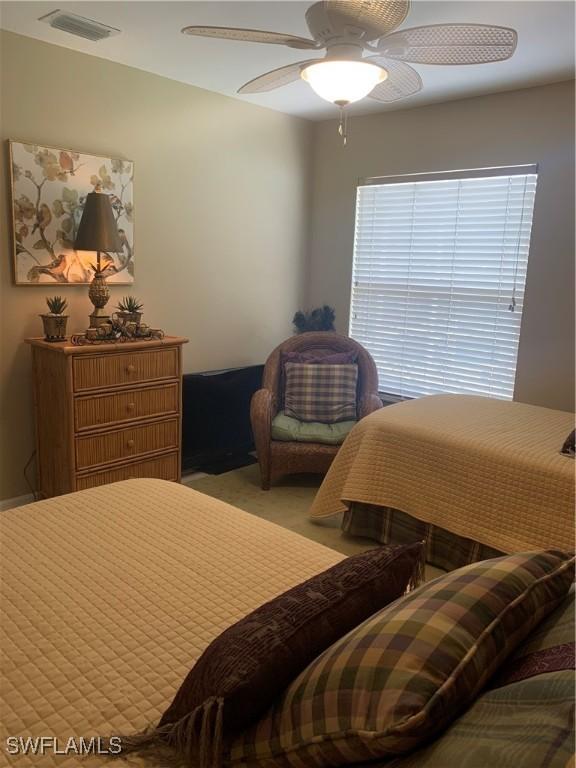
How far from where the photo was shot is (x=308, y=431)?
379 cm

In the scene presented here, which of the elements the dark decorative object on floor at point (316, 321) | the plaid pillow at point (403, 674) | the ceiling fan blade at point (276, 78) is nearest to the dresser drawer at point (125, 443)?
the dark decorative object on floor at point (316, 321)

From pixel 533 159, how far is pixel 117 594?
3.52 meters

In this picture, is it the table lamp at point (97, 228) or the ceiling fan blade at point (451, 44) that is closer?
the ceiling fan blade at point (451, 44)

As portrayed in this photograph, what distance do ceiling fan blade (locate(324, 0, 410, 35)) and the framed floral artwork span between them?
1909 mm

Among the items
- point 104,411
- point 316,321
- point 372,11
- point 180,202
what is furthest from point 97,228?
point 316,321

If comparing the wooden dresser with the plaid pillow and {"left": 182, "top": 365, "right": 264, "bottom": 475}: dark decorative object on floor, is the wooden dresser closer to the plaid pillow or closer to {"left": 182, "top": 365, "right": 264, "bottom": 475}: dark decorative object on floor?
{"left": 182, "top": 365, "right": 264, "bottom": 475}: dark decorative object on floor

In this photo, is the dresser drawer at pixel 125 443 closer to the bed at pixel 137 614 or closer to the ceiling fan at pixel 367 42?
the bed at pixel 137 614

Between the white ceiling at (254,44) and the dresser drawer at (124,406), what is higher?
the white ceiling at (254,44)

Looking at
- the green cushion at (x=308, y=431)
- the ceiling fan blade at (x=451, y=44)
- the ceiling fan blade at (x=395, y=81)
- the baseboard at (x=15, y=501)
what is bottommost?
the baseboard at (x=15, y=501)

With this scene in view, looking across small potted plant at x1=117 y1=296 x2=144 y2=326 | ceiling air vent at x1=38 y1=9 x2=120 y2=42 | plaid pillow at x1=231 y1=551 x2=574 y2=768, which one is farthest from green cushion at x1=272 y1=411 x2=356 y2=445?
plaid pillow at x1=231 y1=551 x2=574 y2=768

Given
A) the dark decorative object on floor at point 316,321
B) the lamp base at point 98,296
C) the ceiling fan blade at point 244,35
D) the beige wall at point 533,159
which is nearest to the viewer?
the ceiling fan blade at point 244,35

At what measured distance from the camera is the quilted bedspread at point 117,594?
1.07 meters

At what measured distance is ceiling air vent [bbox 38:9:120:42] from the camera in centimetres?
269

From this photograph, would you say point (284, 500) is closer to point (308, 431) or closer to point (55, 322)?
point (308, 431)
